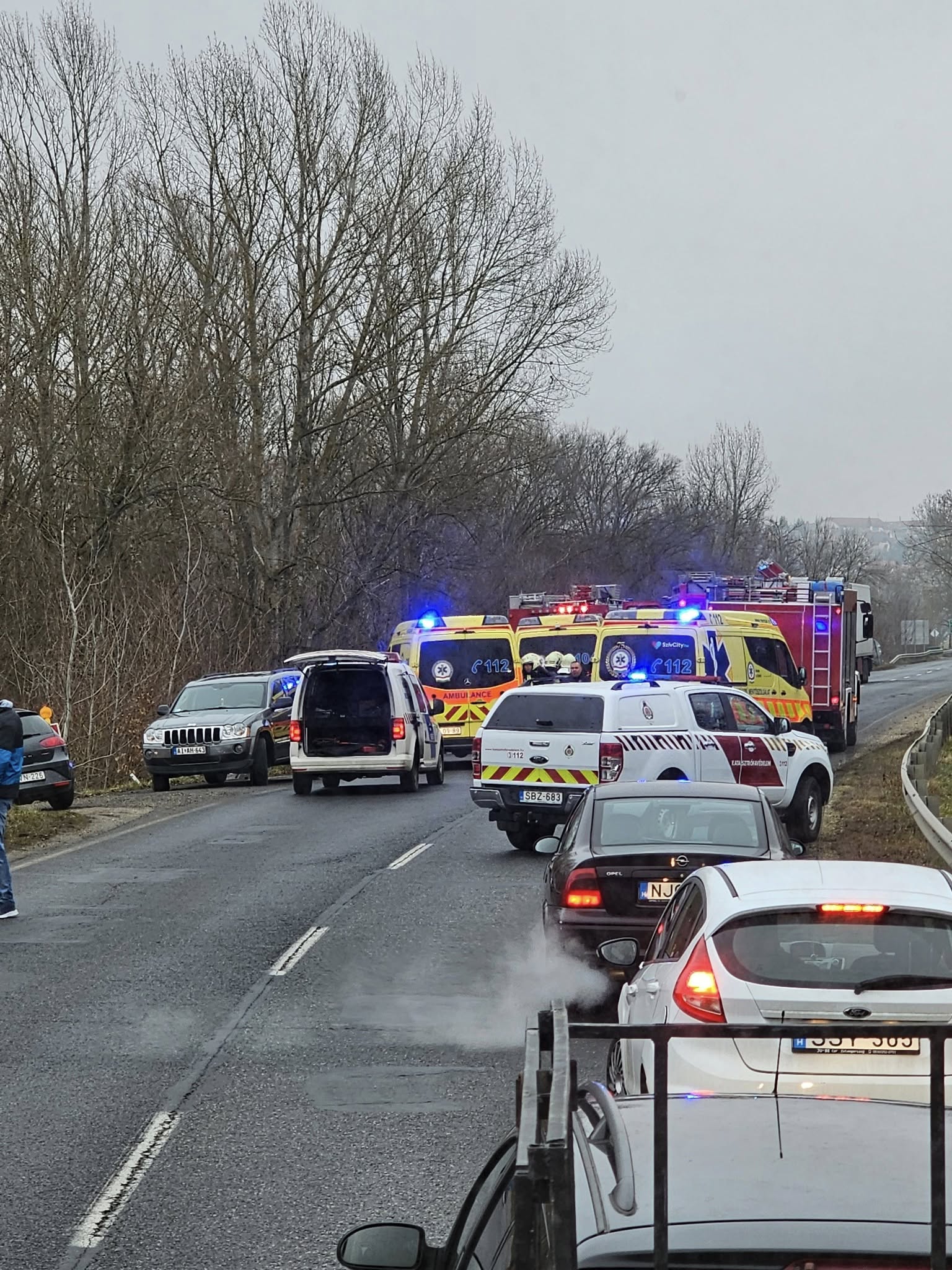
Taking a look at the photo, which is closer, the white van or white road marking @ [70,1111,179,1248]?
white road marking @ [70,1111,179,1248]

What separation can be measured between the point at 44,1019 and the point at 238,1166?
134 inches

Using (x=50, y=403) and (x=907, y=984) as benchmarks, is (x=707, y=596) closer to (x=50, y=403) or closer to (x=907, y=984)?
(x=50, y=403)

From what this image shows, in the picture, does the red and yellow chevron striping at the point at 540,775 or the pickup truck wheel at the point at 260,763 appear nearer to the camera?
the red and yellow chevron striping at the point at 540,775

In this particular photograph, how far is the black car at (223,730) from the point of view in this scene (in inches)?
1080

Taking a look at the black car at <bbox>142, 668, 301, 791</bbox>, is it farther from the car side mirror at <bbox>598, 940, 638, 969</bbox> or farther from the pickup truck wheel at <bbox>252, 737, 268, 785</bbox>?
the car side mirror at <bbox>598, 940, 638, 969</bbox>

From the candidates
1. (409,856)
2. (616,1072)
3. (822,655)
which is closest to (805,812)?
(409,856)

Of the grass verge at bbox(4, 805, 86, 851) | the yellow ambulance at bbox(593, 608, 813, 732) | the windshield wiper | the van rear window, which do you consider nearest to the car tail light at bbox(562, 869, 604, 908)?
the windshield wiper

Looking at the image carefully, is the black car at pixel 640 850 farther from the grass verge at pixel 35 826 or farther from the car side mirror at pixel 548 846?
the grass verge at pixel 35 826

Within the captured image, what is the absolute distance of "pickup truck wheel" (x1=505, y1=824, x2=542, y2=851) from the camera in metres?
19.5

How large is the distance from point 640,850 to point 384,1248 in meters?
7.56

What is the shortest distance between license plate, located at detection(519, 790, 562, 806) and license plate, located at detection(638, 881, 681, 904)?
27.0 ft

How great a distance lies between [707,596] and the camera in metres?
32.2

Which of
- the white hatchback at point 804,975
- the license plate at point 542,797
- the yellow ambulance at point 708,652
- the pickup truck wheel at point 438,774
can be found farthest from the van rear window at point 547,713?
the white hatchback at point 804,975

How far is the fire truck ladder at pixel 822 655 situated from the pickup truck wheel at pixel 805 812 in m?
11.0
